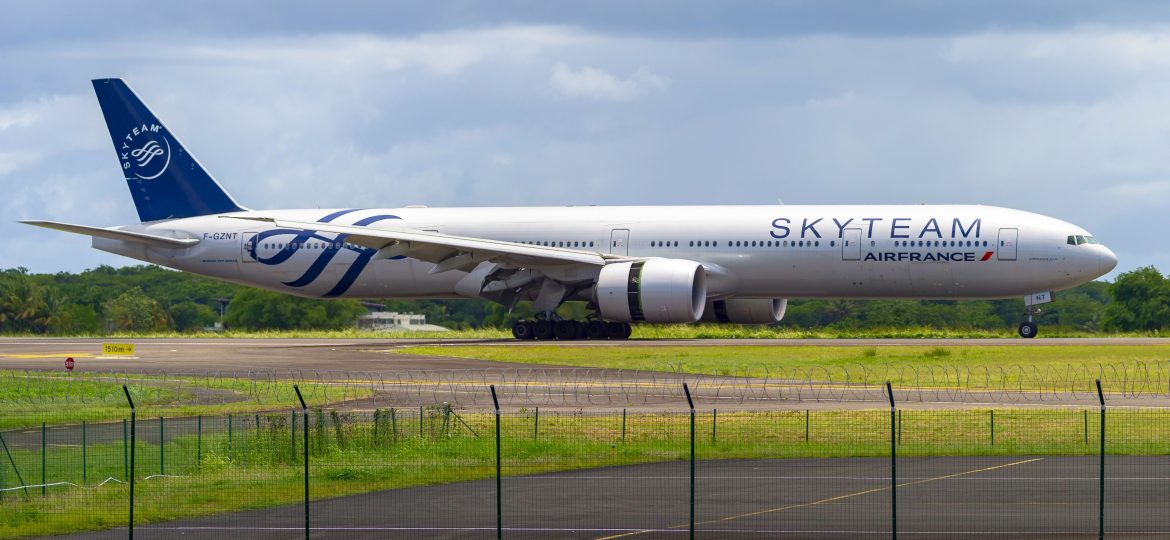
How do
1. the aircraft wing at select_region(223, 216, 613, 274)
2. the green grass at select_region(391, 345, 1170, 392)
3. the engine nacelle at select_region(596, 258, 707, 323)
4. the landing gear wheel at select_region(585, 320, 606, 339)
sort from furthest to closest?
the landing gear wheel at select_region(585, 320, 606, 339), the aircraft wing at select_region(223, 216, 613, 274), the engine nacelle at select_region(596, 258, 707, 323), the green grass at select_region(391, 345, 1170, 392)

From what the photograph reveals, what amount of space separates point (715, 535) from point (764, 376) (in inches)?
798

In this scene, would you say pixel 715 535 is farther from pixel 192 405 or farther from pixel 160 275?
pixel 160 275

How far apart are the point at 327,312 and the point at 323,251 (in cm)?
2384

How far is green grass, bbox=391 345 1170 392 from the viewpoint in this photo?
120 feet

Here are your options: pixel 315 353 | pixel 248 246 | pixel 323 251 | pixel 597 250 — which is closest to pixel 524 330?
pixel 597 250

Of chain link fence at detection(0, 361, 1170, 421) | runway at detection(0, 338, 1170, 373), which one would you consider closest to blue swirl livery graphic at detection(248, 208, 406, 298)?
runway at detection(0, 338, 1170, 373)

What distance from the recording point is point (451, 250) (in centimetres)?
5059

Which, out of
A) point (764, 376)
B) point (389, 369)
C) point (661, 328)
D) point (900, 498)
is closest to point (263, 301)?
point (661, 328)

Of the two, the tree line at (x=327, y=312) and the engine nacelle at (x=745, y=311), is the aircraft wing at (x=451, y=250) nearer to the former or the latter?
the engine nacelle at (x=745, y=311)

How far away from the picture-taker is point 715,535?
18156 millimetres

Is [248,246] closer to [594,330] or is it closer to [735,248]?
[594,330]

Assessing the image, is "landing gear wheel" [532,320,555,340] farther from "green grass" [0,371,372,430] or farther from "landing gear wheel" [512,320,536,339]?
"green grass" [0,371,372,430]

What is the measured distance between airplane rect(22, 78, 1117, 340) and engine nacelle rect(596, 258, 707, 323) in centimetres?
5

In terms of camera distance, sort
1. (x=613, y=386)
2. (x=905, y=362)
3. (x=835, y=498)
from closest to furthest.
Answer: (x=835, y=498), (x=613, y=386), (x=905, y=362)
